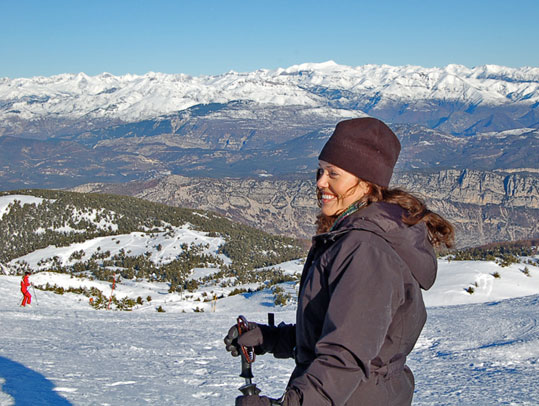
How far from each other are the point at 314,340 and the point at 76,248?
40207mm

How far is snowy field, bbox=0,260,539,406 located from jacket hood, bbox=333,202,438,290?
3820mm

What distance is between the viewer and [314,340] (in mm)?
2809

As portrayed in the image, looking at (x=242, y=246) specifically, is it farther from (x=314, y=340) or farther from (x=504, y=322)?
(x=314, y=340)

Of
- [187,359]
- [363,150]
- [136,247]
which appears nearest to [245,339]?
[363,150]

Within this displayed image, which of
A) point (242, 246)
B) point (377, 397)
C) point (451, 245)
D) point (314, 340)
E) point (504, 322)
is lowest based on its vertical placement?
point (242, 246)

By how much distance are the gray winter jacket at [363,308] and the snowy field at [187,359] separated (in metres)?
3.66

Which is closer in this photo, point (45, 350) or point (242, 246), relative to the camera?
point (45, 350)

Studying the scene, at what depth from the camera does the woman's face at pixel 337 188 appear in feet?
9.89

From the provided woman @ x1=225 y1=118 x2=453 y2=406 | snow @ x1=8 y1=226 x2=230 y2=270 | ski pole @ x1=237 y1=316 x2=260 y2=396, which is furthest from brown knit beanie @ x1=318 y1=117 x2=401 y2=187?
snow @ x1=8 y1=226 x2=230 y2=270

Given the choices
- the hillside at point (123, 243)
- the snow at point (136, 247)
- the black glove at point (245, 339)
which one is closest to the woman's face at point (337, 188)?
the black glove at point (245, 339)

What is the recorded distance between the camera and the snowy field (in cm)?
613

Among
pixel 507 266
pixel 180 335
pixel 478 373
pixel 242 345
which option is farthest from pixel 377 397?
pixel 507 266

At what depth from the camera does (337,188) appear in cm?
305

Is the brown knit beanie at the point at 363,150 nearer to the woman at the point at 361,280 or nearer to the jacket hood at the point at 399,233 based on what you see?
the woman at the point at 361,280
